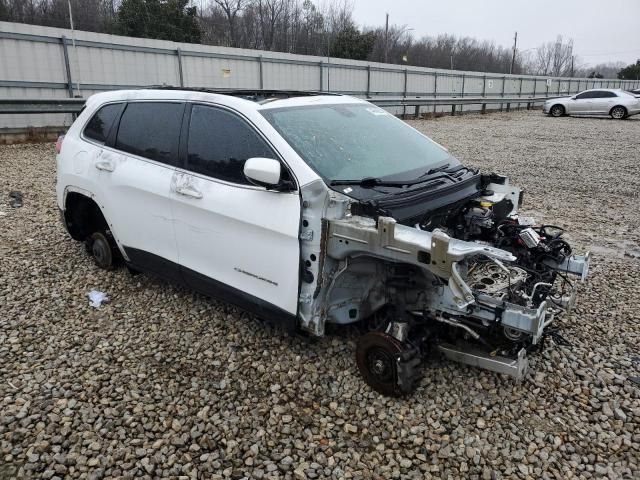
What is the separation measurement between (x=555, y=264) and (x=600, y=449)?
53.6 inches

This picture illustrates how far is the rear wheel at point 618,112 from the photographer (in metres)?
23.8

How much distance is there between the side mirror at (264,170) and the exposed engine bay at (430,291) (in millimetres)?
418

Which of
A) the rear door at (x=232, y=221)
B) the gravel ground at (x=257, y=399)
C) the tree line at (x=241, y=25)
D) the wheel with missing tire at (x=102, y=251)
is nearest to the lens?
the gravel ground at (x=257, y=399)

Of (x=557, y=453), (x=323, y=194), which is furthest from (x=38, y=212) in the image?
(x=557, y=453)

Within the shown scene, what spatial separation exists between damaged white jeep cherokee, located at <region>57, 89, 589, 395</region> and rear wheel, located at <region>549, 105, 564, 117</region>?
24472mm

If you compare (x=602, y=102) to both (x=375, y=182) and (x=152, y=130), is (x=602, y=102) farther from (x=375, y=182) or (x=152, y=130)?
(x=152, y=130)

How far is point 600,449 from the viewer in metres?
2.79

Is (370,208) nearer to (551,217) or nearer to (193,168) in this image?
(193,168)

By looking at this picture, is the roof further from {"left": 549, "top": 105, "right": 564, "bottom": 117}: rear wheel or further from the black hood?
{"left": 549, "top": 105, "right": 564, "bottom": 117}: rear wheel

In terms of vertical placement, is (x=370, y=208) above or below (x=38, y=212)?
above

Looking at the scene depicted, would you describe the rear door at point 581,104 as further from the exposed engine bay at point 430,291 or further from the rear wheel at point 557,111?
the exposed engine bay at point 430,291

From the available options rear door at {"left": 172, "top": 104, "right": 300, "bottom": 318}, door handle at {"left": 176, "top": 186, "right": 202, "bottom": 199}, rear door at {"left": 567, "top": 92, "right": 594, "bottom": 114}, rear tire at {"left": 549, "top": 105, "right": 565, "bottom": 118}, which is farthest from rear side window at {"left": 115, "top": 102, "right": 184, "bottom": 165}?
rear tire at {"left": 549, "top": 105, "right": 565, "bottom": 118}

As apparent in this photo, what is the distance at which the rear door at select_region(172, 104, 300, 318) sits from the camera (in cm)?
331

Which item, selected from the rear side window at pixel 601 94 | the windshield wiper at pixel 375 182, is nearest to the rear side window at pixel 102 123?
the windshield wiper at pixel 375 182
